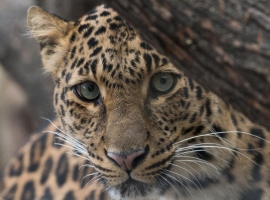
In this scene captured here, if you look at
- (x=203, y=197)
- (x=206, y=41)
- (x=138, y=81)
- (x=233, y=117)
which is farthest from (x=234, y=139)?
(x=206, y=41)

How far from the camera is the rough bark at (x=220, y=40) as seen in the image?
2.47 metres

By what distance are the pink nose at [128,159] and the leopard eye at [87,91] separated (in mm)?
Answer: 560

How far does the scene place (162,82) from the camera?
4.17 m

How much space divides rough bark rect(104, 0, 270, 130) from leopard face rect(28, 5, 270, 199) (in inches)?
48.5

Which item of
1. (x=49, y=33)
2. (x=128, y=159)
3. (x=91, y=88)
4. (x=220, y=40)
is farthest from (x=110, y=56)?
(x=220, y=40)

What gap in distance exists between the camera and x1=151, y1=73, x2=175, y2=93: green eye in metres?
4.12

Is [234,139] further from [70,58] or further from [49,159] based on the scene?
[49,159]

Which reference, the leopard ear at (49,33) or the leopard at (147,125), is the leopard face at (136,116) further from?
the leopard ear at (49,33)

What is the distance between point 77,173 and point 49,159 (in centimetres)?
45

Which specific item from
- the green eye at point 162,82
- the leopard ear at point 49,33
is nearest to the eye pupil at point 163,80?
the green eye at point 162,82

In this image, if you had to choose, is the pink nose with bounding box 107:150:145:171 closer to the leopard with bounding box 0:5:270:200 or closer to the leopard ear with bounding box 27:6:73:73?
the leopard with bounding box 0:5:270:200

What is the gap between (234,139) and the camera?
4148 millimetres

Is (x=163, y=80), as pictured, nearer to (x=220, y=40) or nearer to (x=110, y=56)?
(x=110, y=56)

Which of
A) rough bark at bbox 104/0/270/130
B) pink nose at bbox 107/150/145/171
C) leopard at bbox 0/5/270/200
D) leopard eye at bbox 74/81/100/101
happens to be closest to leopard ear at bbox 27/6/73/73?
leopard at bbox 0/5/270/200
